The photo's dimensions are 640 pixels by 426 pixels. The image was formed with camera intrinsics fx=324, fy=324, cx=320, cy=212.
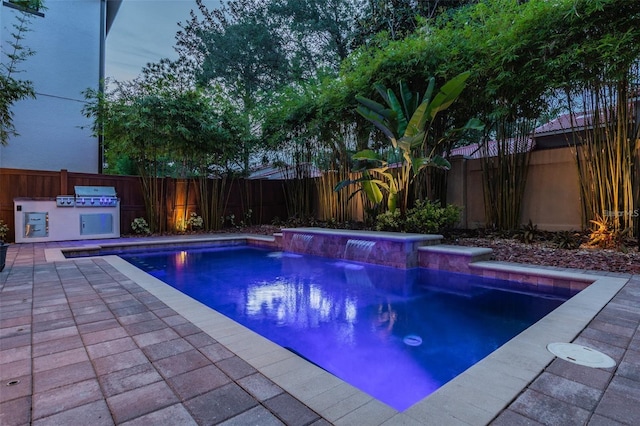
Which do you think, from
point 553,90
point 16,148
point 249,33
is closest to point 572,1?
point 553,90

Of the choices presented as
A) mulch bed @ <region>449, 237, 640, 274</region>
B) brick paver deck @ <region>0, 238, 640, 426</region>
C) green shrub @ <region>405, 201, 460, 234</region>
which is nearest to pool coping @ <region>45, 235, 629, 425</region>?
brick paver deck @ <region>0, 238, 640, 426</region>

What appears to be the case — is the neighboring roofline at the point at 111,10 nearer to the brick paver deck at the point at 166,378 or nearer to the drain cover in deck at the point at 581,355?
the brick paver deck at the point at 166,378

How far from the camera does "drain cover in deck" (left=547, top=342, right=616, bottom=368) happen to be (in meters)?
1.69

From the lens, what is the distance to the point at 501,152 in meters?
6.19

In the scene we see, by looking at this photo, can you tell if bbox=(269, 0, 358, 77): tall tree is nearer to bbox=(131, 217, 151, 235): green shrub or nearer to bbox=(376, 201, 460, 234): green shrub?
bbox=(376, 201, 460, 234): green shrub

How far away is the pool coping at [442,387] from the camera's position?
1.29 meters

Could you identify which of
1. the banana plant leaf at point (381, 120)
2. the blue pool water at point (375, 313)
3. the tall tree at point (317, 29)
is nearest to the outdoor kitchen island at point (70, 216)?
the blue pool water at point (375, 313)

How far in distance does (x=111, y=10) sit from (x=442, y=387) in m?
15.7

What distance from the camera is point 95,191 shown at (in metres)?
8.32

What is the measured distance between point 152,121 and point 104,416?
328 inches

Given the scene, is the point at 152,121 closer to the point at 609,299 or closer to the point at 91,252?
the point at 91,252

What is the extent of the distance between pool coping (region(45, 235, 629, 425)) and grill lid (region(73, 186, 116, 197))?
731 centimetres

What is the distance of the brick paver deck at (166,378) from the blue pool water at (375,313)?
686 millimetres

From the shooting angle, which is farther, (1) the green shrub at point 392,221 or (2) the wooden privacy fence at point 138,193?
(2) the wooden privacy fence at point 138,193
